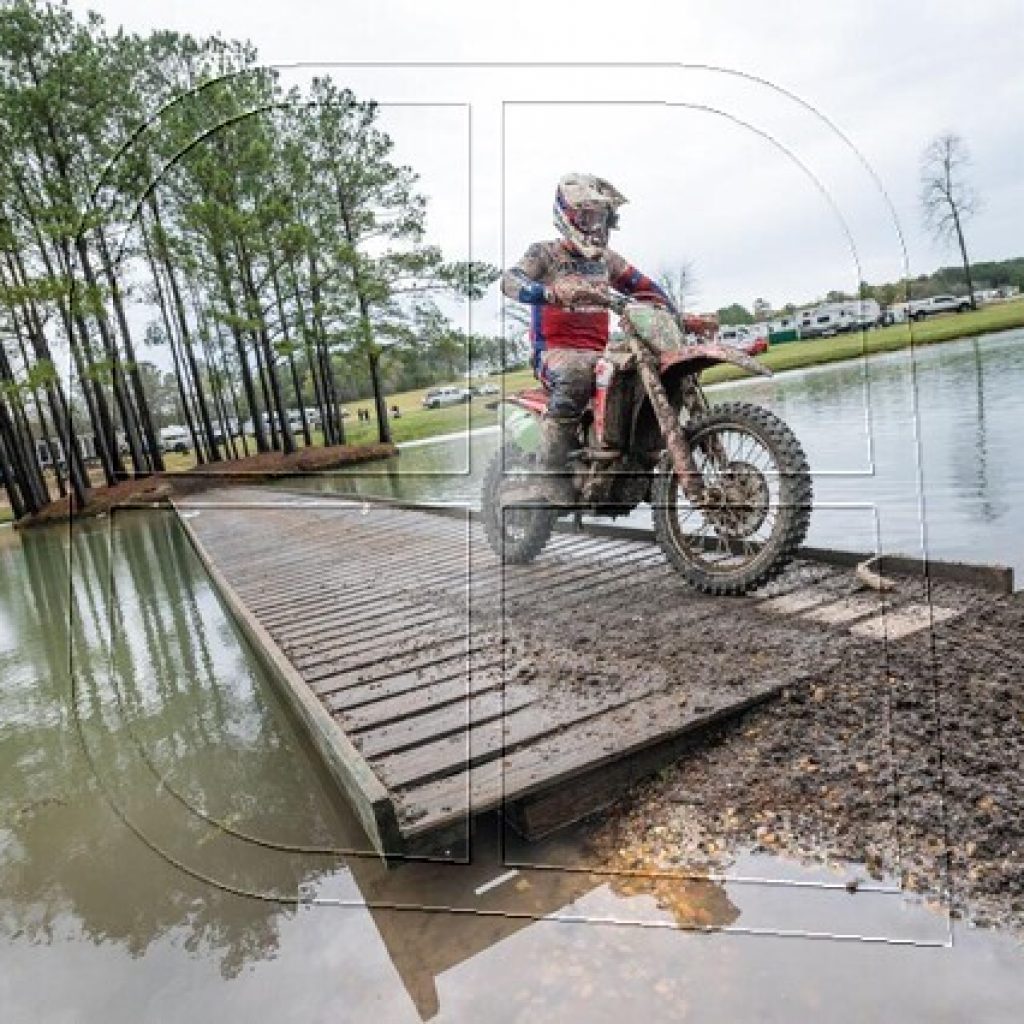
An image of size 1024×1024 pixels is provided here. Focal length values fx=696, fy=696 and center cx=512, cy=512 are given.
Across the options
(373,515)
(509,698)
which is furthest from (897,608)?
(373,515)

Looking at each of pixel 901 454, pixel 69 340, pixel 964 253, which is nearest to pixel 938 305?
pixel 964 253

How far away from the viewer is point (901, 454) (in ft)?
7.09

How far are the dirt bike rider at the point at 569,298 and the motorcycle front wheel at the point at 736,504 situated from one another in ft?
1.53

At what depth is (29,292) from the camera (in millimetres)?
2279

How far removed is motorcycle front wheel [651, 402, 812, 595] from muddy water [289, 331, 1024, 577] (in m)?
0.22

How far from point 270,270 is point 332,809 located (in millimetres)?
1916

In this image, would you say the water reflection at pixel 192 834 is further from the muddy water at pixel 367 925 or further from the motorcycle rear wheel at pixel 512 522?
the motorcycle rear wheel at pixel 512 522

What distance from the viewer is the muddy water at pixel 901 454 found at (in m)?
1.64

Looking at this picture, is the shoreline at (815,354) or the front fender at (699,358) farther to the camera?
the front fender at (699,358)

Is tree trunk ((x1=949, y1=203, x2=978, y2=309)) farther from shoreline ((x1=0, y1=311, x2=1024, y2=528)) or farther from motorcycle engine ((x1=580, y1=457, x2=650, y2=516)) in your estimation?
motorcycle engine ((x1=580, y1=457, x2=650, y2=516))

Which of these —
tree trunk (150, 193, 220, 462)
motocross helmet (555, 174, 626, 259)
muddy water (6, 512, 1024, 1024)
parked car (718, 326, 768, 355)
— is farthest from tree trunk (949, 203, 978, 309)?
tree trunk (150, 193, 220, 462)

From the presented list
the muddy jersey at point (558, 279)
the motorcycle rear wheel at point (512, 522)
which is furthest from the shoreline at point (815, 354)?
the motorcycle rear wheel at point (512, 522)

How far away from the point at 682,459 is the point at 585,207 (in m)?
1.50

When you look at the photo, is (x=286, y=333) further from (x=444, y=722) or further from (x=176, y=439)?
(x=444, y=722)
